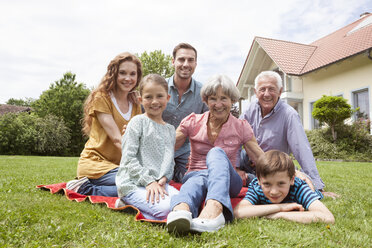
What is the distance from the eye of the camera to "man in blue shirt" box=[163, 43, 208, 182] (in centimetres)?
462

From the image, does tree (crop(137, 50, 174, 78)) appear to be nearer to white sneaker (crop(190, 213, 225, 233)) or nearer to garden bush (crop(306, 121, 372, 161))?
garden bush (crop(306, 121, 372, 161))

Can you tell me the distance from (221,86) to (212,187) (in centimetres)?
112

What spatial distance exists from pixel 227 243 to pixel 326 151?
485 inches

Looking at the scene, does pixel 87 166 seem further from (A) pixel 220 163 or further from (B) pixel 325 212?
(B) pixel 325 212

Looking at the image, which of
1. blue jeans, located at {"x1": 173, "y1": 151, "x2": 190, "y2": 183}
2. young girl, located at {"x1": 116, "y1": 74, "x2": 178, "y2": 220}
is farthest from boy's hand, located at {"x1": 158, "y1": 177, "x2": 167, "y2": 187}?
blue jeans, located at {"x1": 173, "y1": 151, "x2": 190, "y2": 183}

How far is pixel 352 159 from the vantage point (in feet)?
38.8

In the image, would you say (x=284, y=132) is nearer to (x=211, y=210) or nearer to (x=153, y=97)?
(x=153, y=97)

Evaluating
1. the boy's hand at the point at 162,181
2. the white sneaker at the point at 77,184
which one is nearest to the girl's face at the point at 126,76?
the white sneaker at the point at 77,184

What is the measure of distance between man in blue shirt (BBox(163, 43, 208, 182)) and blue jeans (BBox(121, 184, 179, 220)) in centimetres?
182

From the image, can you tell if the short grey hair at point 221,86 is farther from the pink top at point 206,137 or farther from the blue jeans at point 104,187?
the blue jeans at point 104,187

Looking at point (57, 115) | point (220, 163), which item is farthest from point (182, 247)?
point (57, 115)

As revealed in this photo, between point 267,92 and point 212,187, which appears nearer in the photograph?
point 212,187

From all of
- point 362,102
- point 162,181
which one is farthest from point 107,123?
point 362,102

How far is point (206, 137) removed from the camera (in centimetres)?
322
